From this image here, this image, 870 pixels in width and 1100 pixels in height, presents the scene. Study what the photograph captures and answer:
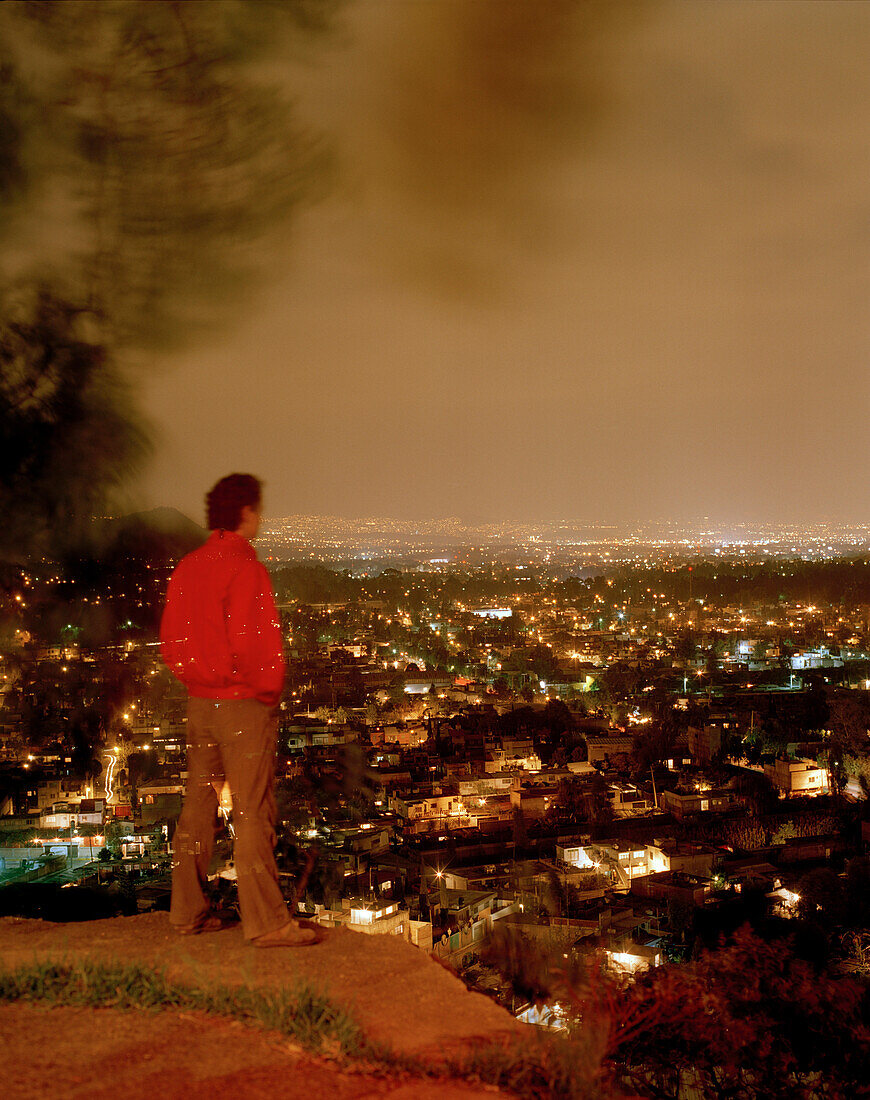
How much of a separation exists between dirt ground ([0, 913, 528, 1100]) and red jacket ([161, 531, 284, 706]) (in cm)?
63

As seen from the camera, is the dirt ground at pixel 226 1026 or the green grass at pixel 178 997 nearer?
the dirt ground at pixel 226 1026

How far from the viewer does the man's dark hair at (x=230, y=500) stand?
93.3 inches

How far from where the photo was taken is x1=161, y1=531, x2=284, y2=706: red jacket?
2258 millimetres

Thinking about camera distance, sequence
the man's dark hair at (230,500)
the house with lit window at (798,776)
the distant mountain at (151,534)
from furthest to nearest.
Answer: the house with lit window at (798,776) < the distant mountain at (151,534) < the man's dark hair at (230,500)

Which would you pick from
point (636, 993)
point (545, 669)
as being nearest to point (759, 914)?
point (636, 993)

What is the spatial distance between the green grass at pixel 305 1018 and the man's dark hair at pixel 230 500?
1070mm

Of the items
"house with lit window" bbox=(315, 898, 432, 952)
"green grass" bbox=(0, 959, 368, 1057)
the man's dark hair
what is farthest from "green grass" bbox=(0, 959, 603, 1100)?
"house with lit window" bbox=(315, 898, 432, 952)

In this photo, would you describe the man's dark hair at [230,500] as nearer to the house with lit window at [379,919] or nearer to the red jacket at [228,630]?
the red jacket at [228,630]

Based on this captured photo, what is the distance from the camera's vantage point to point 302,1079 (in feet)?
5.52

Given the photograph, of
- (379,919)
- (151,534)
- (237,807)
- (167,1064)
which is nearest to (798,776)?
(379,919)

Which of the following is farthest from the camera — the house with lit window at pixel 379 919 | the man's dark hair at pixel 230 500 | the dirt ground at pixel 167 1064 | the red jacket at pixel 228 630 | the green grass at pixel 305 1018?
the house with lit window at pixel 379 919

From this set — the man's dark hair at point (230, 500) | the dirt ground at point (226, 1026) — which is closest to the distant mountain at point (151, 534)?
the man's dark hair at point (230, 500)

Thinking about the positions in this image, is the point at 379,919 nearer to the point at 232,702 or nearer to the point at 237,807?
the point at 237,807

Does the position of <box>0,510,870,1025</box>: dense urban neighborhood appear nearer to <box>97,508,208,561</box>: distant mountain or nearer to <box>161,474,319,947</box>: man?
<box>97,508,208,561</box>: distant mountain
